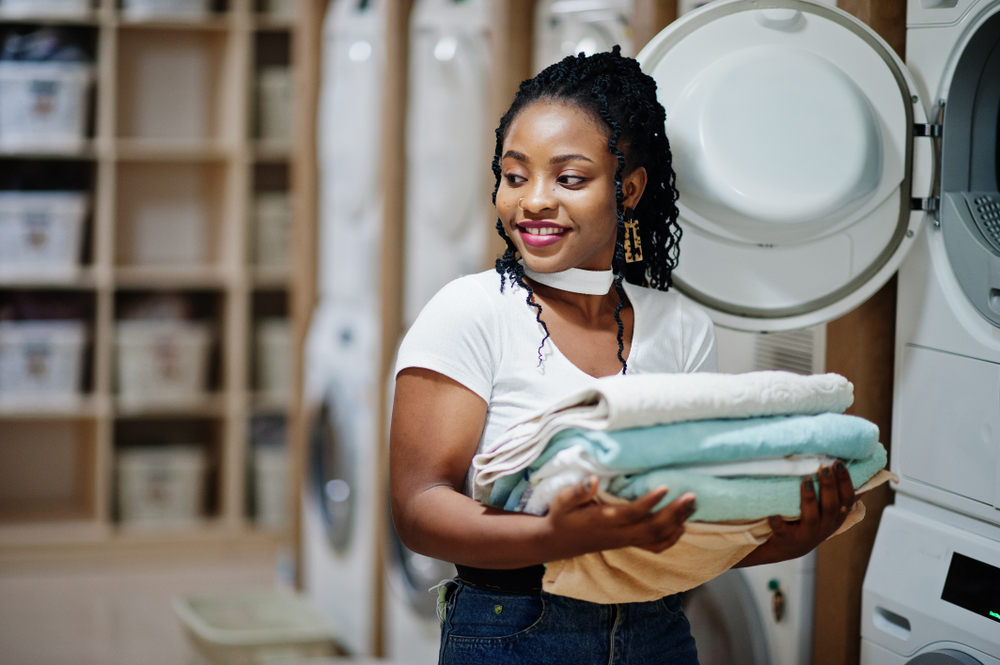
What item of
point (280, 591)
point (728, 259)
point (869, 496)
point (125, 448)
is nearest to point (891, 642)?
point (869, 496)

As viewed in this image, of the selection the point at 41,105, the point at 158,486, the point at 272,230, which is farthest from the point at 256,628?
the point at 41,105

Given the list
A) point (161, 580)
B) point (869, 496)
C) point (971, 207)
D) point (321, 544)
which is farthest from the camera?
point (161, 580)

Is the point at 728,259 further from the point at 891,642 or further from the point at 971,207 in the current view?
the point at 891,642

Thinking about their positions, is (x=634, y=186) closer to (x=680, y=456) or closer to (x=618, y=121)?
(x=618, y=121)

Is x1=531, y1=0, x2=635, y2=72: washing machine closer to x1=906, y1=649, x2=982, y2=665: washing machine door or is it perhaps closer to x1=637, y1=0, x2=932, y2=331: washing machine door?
x1=637, y1=0, x2=932, y2=331: washing machine door

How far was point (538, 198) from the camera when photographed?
1.23 metres

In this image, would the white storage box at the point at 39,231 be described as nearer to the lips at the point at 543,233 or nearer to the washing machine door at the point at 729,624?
the washing machine door at the point at 729,624

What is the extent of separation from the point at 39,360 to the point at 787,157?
3.48m

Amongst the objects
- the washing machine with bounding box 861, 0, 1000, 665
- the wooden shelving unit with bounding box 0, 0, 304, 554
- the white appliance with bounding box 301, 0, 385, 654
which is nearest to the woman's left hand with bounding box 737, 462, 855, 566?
the washing machine with bounding box 861, 0, 1000, 665

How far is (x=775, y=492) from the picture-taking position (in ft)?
3.71

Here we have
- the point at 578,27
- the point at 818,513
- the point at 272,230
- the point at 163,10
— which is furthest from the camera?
the point at 272,230

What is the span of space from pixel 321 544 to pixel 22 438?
166 cm

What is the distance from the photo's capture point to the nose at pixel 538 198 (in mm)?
1230

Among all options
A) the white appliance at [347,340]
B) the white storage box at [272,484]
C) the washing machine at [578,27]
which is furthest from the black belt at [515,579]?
the white storage box at [272,484]
